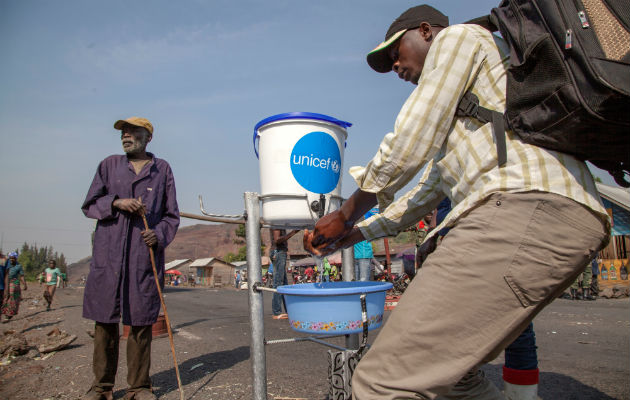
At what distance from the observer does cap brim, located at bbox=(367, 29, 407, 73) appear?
1.51 metres

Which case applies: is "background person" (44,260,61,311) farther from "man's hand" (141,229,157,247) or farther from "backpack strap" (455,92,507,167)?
"backpack strap" (455,92,507,167)

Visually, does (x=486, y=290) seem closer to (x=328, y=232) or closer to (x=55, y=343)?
(x=328, y=232)

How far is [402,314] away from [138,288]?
254cm

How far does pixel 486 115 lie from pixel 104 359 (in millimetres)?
3006

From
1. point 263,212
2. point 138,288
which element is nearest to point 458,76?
point 263,212

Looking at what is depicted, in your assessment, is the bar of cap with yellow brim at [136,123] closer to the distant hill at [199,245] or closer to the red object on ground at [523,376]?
the red object on ground at [523,376]

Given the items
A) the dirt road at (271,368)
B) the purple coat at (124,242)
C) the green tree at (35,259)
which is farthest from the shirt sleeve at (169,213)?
the green tree at (35,259)

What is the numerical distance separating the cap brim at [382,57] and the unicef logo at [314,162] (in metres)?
0.72

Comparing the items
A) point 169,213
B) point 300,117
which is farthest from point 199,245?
point 300,117

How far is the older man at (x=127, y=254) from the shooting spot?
3.00m

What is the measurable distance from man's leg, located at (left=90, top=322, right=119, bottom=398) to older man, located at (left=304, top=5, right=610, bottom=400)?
2.52 meters

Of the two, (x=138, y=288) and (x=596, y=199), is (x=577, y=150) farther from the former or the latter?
(x=138, y=288)


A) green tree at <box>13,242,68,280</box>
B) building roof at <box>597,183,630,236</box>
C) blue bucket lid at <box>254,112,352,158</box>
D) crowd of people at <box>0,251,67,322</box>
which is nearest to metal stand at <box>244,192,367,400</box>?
blue bucket lid at <box>254,112,352,158</box>

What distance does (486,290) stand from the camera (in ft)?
3.41
